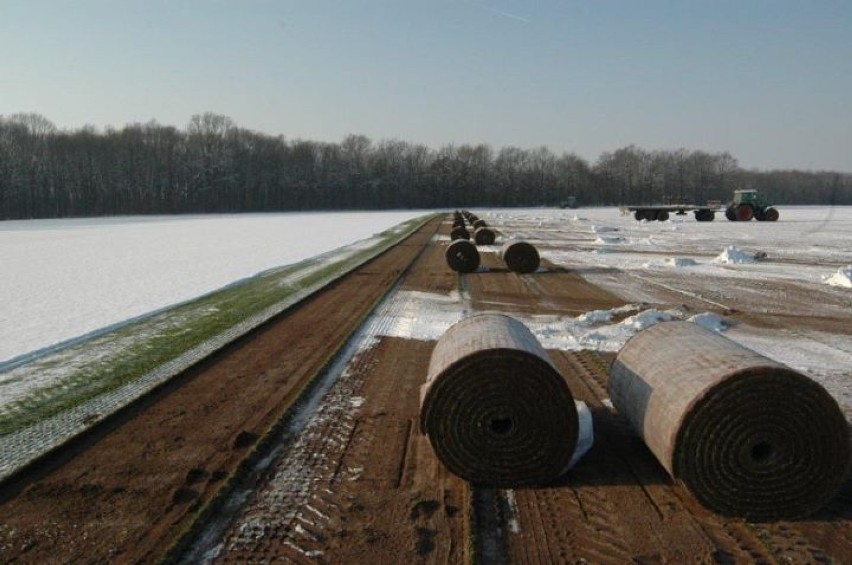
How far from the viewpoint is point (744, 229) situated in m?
50.7

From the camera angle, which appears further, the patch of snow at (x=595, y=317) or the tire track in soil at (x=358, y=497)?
the patch of snow at (x=595, y=317)

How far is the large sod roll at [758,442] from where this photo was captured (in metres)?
5.59

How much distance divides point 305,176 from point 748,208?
90.6m

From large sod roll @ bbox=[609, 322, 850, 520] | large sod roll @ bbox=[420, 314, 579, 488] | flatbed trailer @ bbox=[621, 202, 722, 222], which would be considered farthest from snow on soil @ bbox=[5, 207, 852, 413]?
flatbed trailer @ bbox=[621, 202, 722, 222]

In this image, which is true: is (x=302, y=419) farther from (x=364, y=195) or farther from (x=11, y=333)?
(x=364, y=195)

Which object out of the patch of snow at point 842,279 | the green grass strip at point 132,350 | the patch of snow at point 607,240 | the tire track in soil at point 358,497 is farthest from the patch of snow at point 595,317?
the patch of snow at point 607,240

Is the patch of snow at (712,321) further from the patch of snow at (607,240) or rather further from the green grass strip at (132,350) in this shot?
the patch of snow at (607,240)

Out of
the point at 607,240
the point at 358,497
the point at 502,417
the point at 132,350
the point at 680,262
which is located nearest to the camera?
the point at 358,497

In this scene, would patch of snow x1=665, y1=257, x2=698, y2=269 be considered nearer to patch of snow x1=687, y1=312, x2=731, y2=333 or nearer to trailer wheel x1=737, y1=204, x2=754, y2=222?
patch of snow x1=687, y1=312, x2=731, y2=333

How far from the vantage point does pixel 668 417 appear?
593cm

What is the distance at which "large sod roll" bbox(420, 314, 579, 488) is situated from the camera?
246 inches

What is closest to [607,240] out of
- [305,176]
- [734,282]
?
[734,282]

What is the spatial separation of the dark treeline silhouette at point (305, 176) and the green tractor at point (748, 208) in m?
50.7

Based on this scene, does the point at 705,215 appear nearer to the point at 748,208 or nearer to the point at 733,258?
the point at 748,208
